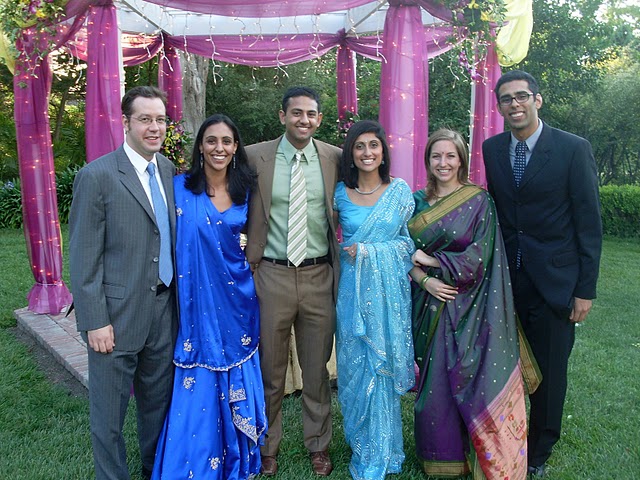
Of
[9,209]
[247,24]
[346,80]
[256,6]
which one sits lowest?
[9,209]

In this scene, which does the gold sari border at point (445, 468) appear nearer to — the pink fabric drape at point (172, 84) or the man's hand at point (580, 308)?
the man's hand at point (580, 308)

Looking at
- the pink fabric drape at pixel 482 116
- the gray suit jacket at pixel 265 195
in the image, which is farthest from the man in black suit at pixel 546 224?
the pink fabric drape at pixel 482 116

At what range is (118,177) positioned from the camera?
255 centimetres

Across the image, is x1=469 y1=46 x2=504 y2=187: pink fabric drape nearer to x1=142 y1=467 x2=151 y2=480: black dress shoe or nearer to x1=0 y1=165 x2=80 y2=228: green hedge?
x1=142 y1=467 x2=151 y2=480: black dress shoe

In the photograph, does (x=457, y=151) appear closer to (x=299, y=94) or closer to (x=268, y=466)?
(x=299, y=94)

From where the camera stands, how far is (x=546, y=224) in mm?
2914

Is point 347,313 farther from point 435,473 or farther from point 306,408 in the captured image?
point 435,473

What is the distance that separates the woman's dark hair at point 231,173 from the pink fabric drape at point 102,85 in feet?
5.87

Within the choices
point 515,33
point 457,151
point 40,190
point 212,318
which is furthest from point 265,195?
point 40,190

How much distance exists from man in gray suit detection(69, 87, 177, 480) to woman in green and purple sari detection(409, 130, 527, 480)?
127 cm

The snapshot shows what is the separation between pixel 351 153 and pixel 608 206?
11020 mm

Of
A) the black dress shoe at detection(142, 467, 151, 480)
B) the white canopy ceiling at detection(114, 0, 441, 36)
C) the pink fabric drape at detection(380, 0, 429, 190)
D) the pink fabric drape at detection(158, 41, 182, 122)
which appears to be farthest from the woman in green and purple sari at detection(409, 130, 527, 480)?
the pink fabric drape at detection(158, 41, 182, 122)

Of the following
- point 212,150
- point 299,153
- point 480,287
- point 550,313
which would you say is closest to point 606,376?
point 550,313

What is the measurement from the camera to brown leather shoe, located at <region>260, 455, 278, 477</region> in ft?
10.3
